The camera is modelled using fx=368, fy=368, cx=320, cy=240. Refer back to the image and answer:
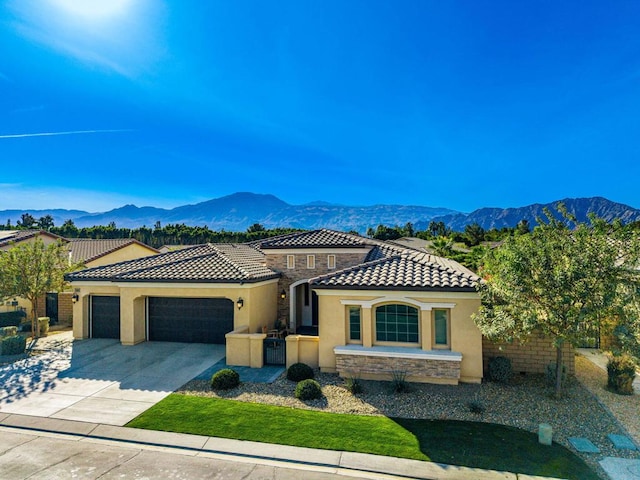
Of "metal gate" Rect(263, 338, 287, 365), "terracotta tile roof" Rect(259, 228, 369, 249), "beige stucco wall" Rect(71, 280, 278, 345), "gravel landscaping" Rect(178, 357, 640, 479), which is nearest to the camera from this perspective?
"gravel landscaping" Rect(178, 357, 640, 479)

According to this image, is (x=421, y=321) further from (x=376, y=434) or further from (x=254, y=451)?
(x=254, y=451)

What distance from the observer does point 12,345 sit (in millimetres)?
16891

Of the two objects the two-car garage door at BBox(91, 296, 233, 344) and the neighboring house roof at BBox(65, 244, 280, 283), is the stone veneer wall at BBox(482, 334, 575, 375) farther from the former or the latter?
the two-car garage door at BBox(91, 296, 233, 344)

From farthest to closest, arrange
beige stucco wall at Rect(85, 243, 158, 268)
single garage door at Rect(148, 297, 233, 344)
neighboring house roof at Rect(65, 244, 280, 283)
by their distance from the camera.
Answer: beige stucco wall at Rect(85, 243, 158, 268)
single garage door at Rect(148, 297, 233, 344)
neighboring house roof at Rect(65, 244, 280, 283)

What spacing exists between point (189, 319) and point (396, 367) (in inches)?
423

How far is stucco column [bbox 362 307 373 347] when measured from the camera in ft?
44.2

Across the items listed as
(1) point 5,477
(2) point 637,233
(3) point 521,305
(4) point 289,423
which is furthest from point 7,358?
(2) point 637,233

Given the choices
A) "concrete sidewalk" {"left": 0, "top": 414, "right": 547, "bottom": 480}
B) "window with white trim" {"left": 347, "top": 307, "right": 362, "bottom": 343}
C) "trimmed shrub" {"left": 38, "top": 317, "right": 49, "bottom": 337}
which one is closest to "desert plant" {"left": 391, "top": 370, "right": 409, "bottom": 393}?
"window with white trim" {"left": 347, "top": 307, "right": 362, "bottom": 343}

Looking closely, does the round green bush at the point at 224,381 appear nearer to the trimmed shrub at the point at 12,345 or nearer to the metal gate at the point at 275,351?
the metal gate at the point at 275,351

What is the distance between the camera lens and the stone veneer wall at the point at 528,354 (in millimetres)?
13672

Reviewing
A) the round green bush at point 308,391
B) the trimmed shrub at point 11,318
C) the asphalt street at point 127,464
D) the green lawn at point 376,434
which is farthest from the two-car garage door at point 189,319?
the trimmed shrub at point 11,318

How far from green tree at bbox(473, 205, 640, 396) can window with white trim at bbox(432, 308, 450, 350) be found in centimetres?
163

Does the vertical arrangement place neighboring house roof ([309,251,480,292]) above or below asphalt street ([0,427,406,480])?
above

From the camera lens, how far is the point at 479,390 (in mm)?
12320
